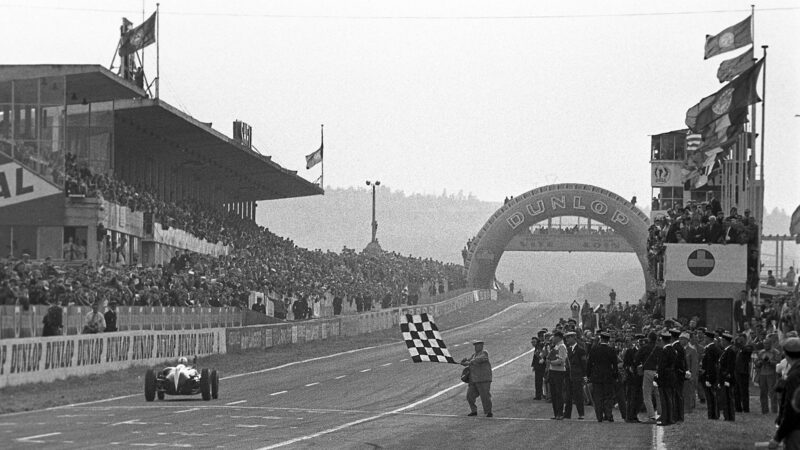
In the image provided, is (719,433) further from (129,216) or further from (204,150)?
(204,150)

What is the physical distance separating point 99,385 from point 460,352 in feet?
68.6

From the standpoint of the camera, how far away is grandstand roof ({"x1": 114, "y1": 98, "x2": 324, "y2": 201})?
54281 millimetres

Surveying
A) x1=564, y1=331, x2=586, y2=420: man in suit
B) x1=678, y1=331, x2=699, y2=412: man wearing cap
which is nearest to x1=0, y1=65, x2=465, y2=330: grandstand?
x1=564, y1=331, x2=586, y2=420: man in suit

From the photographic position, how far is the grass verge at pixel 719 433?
1986 centimetres

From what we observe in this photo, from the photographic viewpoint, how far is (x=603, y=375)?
83.7 feet

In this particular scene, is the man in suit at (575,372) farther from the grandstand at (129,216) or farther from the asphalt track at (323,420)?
the grandstand at (129,216)

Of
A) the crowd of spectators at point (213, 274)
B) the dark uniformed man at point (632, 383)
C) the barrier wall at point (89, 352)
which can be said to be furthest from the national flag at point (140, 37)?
the dark uniformed man at point (632, 383)

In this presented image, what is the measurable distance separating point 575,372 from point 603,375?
1261 mm

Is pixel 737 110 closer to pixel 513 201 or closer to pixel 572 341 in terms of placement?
pixel 572 341

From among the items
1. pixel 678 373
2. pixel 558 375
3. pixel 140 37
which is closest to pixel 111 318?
pixel 558 375

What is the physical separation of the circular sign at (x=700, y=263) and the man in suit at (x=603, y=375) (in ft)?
37.5

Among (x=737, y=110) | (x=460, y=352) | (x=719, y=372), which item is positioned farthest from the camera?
(x=460, y=352)

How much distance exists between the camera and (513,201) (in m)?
81.6

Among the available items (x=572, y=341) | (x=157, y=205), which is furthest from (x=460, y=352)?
(x=572, y=341)
